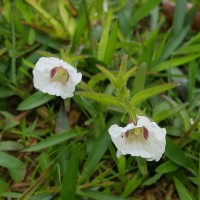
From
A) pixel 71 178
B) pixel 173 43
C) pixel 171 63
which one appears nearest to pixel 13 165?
pixel 71 178

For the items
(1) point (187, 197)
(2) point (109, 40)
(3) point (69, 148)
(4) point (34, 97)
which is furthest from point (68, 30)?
(1) point (187, 197)

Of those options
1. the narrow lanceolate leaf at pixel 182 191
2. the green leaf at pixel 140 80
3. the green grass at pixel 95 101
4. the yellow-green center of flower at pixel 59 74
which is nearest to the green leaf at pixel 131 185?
the green grass at pixel 95 101

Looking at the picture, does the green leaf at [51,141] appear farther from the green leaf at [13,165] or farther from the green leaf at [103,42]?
the green leaf at [103,42]

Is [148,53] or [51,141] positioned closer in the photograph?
[51,141]

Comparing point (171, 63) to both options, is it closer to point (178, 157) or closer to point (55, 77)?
point (178, 157)

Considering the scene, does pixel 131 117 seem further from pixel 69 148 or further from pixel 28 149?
pixel 28 149

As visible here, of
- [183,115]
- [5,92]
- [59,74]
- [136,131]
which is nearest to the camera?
[136,131]

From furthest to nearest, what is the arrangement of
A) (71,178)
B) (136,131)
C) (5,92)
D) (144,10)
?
(144,10) < (5,92) < (71,178) < (136,131)
